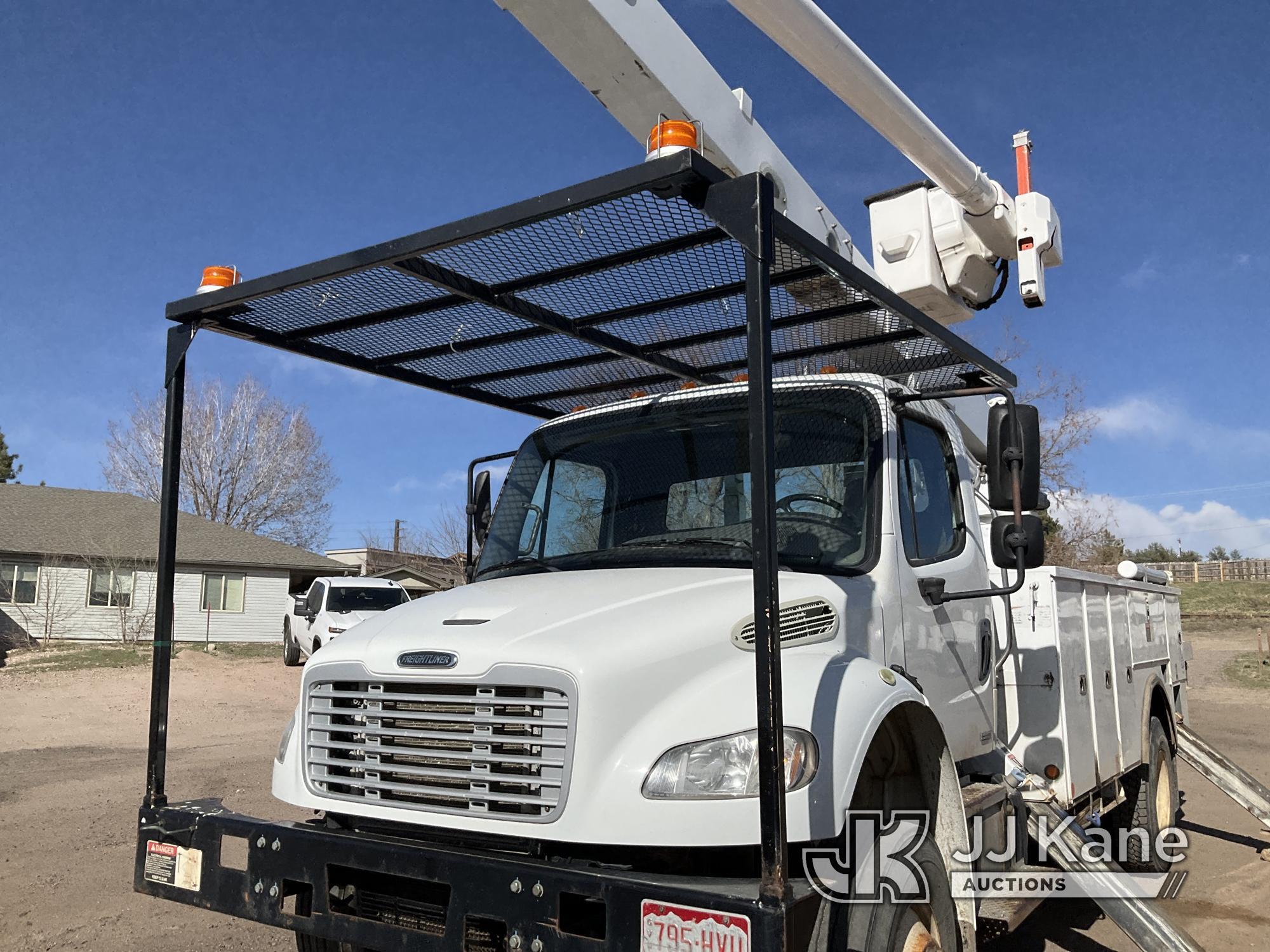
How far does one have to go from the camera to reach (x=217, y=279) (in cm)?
399

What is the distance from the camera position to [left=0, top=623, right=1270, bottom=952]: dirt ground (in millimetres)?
5203

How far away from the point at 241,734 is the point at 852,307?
11627 millimetres

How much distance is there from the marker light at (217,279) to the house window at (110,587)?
95.3 feet

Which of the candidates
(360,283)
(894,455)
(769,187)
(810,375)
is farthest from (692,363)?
(769,187)

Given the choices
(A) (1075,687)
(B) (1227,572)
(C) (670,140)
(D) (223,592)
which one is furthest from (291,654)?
(B) (1227,572)

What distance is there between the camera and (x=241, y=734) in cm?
1319

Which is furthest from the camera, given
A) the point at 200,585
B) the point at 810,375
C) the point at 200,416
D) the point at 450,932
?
the point at 200,416

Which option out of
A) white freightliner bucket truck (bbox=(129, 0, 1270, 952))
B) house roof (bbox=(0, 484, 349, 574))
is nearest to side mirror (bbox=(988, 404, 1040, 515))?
white freightliner bucket truck (bbox=(129, 0, 1270, 952))

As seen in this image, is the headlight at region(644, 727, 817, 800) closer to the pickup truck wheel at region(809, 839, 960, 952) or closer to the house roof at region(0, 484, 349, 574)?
the pickup truck wheel at region(809, 839, 960, 952)

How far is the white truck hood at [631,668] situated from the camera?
2648mm

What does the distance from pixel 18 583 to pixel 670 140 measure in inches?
1267

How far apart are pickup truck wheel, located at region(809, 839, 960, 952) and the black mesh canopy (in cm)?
189

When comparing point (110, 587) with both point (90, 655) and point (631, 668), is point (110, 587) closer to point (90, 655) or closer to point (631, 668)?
point (90, 655)

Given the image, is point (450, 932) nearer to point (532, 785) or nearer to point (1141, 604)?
point (532, 785)
